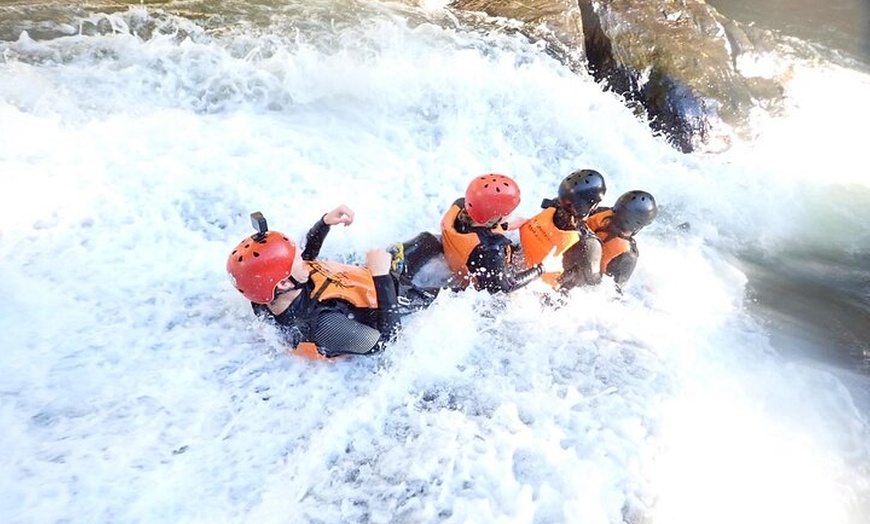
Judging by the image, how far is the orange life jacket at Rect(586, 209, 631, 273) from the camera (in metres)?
5.20

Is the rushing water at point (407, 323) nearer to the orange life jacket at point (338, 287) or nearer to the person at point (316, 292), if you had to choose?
the orange life jacket at point (338, 287)

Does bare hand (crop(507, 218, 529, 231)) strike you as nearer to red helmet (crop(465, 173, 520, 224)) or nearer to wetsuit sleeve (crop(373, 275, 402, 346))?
red helmet (crop(465, 173, 520, 224))

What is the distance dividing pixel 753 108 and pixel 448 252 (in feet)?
20.9

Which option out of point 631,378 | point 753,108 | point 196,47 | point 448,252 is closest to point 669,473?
point 631,378

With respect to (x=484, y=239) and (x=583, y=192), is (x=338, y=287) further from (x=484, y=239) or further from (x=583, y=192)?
(x=583, y=192)

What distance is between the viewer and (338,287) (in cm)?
419

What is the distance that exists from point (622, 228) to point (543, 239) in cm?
68

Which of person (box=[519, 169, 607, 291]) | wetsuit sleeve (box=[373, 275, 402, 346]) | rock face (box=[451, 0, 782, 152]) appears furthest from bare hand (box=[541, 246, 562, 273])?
rock face (box=[451, 0, 782, 152])

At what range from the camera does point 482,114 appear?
24.6ft

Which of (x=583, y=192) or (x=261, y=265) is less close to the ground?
(x=583, y=192)

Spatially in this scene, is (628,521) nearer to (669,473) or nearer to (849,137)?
(669,473)

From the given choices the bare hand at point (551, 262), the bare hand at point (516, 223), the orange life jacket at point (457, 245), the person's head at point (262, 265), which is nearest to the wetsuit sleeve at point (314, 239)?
the person's head at point (262, 265)

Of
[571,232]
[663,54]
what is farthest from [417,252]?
[663,54]

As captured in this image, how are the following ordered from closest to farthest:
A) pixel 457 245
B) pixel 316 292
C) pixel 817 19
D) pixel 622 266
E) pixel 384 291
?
pixel 316 292, pixel 384 291, pixel 457 245, pixel 622 266, pixel 817 19
